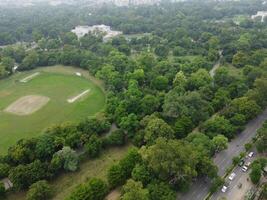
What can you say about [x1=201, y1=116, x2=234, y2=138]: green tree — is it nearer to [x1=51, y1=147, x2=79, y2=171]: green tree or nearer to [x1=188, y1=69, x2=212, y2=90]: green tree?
[x1=188, y1=69, x2=212, y2=90]: green tree

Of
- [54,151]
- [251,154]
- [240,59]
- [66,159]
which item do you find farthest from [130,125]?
[240,59]

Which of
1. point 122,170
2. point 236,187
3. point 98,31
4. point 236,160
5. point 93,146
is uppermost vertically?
point 98,31

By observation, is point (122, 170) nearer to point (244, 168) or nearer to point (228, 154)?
point (228, 154)

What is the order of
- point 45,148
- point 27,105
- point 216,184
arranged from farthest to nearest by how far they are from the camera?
point 27,105 → point 45,148 → point 216,184

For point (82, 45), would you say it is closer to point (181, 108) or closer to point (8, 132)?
point (8, 132)

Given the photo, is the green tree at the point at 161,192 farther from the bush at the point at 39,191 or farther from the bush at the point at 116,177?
the bush at the point at 39,191

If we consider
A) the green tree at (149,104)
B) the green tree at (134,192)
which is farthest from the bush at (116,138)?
the green tree at (134,192)
